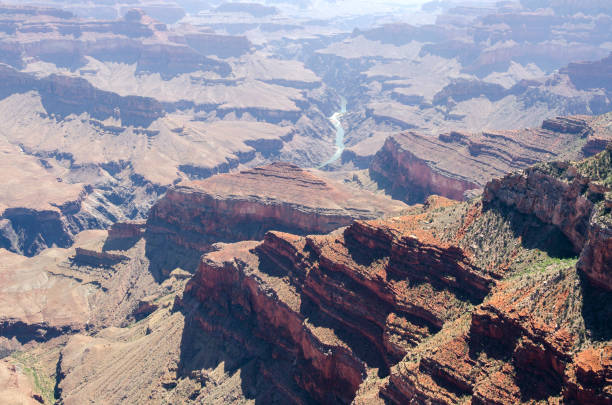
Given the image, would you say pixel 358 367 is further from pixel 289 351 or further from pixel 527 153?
pixel 527 153

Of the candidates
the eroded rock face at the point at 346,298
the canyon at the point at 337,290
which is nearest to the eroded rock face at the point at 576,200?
the canyon at the point at 337,290

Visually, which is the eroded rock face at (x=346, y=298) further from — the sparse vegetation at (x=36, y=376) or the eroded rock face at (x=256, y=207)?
the eroded rock face at (x=256, y=207)

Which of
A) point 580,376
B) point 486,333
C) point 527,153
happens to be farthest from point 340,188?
point 580,376

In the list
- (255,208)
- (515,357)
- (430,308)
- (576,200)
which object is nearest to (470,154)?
(255,208)

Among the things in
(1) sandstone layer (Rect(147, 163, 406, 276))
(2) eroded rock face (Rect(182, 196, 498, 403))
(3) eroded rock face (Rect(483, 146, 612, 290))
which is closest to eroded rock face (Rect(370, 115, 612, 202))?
(1) sandstone layer (Rect(147, 163, 406, 276))

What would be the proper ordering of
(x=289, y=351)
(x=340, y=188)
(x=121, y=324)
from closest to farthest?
(x=289, y=351), (x=121, y=324), (x=340, y=188)

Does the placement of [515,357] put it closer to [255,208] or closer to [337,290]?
[337,290]
